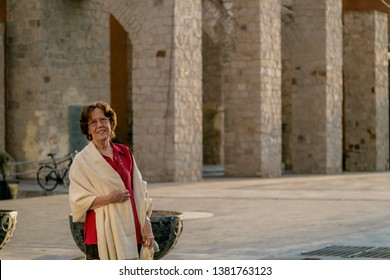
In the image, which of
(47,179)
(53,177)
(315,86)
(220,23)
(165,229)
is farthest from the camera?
(315,86)

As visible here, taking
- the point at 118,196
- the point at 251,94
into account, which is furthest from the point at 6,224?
the point at 251,94

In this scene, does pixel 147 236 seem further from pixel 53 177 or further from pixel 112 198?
pixel 53 177

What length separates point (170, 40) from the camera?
2033 centimetres

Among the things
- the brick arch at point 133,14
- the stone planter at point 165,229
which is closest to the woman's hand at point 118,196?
the stone planter at point 165,229

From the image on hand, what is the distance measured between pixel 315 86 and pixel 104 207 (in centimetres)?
2169

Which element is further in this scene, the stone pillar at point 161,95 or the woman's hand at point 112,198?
the stone pillar at point 161,95

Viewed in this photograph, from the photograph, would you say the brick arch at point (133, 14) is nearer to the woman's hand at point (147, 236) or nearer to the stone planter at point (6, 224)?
the stone planter at point (6, 224)

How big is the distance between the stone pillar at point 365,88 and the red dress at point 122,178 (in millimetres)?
25021

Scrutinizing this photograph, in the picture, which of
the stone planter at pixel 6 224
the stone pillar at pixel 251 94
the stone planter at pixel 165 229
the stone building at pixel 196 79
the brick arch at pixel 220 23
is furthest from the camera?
the brick arch at pixel 220 23

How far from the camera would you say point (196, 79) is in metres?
21.2

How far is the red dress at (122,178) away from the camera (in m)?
5.09

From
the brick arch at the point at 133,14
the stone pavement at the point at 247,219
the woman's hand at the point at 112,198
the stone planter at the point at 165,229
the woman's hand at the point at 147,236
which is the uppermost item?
the brick arch at the point at 133,14
